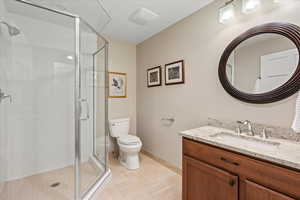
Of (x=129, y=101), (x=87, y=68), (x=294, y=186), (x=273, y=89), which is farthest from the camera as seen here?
(x=129, y=101)

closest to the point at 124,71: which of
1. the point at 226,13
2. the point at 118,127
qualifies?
the point at 118,127

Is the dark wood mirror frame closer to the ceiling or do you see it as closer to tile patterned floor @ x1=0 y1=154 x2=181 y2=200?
the ceiling

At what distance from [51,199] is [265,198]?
1882 millimetres

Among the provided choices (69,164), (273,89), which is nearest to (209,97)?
(273,89)

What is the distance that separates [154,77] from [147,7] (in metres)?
1.07

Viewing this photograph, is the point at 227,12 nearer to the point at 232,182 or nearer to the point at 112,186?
the point at 232,182

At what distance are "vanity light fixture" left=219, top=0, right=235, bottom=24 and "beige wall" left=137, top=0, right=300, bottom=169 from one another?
3.0 inches

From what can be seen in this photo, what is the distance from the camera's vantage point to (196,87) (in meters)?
1.82

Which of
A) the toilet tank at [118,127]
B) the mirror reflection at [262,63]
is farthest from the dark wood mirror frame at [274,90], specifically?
the toilet tank at [118,127]

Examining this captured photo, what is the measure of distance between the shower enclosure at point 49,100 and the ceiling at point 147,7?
16 cm

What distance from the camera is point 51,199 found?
4.72ft

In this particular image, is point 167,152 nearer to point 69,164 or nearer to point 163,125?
point 163,125

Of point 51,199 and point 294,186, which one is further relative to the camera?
point 51,199

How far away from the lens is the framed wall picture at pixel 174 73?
1.99m
